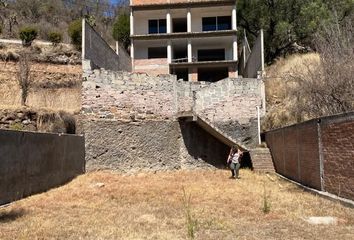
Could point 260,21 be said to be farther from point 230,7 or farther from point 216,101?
point 216,101

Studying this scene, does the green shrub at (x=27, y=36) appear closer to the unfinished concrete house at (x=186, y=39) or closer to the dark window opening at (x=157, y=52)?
the unfinished concrete house at (x=186, y=39)

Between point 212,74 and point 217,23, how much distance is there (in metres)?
4.53

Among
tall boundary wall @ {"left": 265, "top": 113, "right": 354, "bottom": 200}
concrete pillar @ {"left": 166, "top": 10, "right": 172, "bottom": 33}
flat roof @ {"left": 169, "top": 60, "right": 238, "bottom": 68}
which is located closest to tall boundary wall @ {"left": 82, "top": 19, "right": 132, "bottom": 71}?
flat roof @ {"left": 169, "top": 60, "right": 238, "bottom": 68}

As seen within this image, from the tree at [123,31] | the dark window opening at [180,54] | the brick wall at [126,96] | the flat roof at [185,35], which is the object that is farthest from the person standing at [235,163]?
the tree at [123,31]

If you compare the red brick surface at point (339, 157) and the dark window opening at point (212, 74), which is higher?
the dark window opening at point (212, 74)

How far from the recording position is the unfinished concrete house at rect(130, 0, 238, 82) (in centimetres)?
3656

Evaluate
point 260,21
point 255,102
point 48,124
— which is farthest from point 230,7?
point 48,124

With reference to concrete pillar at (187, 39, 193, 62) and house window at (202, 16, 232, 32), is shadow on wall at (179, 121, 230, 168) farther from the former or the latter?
house window at (202, 16, 232, 32)

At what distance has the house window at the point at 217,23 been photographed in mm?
38625

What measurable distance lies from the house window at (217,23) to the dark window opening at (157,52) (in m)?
3.99

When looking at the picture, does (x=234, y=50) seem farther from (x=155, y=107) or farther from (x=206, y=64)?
(x=155, y=107)

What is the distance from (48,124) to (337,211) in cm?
1732

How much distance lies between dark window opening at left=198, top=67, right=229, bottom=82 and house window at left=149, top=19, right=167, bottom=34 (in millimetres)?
5228

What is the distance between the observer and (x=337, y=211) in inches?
385
